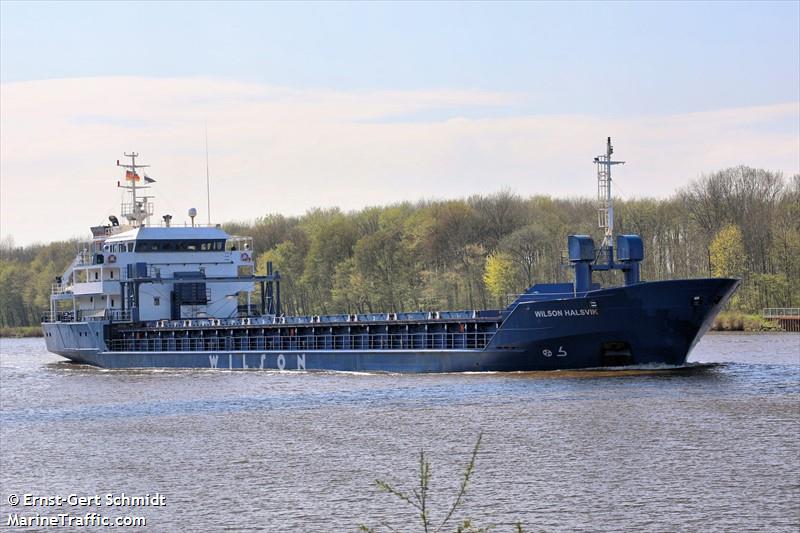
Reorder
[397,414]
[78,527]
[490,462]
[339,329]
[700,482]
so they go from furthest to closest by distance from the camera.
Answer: [339,329], [397,414], [490,462], [700,482], [78,527]

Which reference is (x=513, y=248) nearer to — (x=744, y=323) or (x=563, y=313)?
(x=744, y=323)

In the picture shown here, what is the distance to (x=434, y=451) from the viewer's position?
29.9 metres

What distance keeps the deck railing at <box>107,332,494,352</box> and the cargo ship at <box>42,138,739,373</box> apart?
0.18 feet

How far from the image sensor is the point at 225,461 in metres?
29.7

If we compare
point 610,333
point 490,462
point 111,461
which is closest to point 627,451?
point 490,462

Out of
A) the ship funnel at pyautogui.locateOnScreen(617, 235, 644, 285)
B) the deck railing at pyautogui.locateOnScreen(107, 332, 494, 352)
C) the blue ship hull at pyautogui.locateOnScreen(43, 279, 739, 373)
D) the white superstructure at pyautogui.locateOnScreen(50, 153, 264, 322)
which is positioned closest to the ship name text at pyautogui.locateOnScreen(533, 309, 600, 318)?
the blue ship hull at pyautogui.locateOnScreen(43, 279, 739, 373)

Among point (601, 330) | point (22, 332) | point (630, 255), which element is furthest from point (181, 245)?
point (22, 332)

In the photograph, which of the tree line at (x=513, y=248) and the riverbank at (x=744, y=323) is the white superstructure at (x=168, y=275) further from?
the riverbank at (x=744, y=323)

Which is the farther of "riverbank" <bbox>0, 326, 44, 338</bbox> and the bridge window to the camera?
"riverbank" <bbox>0, 326, 44, 338</bbox>

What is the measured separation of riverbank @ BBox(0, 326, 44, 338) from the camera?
13350 cm

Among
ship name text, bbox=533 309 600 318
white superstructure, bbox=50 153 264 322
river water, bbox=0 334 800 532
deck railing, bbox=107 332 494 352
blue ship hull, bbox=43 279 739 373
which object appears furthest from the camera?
white superstructure, bbox=50 153 264 322

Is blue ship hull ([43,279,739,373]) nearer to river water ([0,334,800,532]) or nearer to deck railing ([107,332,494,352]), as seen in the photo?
deck railing ([107,332,494,352])

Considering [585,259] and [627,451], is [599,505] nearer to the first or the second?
[627,451]

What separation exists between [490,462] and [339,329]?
26719 mm
